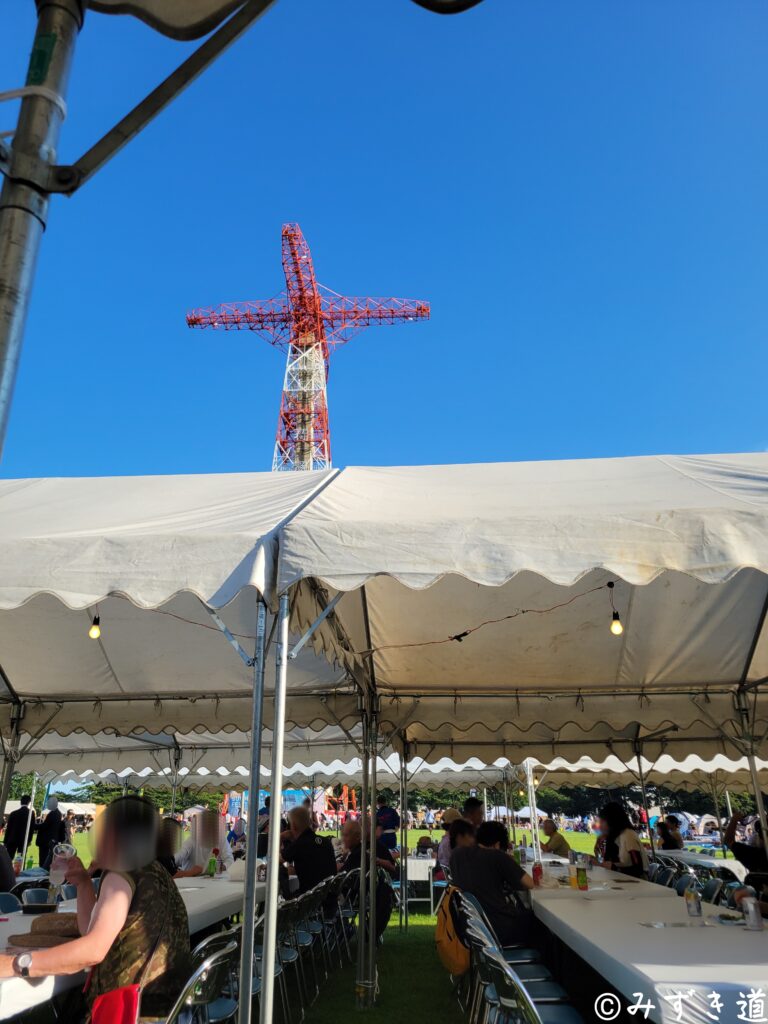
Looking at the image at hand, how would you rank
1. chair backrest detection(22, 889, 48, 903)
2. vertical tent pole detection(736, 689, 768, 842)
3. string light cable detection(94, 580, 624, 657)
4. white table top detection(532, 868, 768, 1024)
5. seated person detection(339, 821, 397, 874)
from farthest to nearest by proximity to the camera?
seated person detection(339, 821, 397, 874)
vertical tent pole detection(736, 689, 768, 842)
chair backrest detection(22, 889, 48, 903)
string light cable detection(94, 580, 624, 657)
white table top detection(532, 868, 768, 1024)

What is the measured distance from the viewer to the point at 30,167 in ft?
5.05

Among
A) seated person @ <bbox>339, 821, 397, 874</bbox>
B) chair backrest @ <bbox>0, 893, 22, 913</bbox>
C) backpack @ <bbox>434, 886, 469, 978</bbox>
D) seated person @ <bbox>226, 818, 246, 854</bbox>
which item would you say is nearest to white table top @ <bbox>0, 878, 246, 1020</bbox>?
chair backrest @ <bbox>0, 893, 22, 913</bbox>

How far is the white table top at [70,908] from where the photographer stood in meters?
2.47

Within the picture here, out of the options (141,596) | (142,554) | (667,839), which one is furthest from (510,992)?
(667,839)

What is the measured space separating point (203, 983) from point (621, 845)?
618 centimetres

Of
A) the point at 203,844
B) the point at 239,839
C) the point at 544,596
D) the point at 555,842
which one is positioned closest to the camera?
the point at 544,596

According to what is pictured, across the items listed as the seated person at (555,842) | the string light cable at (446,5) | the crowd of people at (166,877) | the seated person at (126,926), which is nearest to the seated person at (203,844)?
the crowd of people at (166,877)

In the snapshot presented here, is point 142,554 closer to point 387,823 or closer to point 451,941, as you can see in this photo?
point 451,941

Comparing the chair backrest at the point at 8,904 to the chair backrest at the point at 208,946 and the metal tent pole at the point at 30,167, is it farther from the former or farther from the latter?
the metal tent pole at the point at 30,167

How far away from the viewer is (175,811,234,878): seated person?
7.91 meters

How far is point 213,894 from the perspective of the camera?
5754 millimetres

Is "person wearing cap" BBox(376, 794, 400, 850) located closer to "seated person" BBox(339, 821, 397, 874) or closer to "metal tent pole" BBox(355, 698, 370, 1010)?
"seated person" BBox(339, 821, 397, 874)

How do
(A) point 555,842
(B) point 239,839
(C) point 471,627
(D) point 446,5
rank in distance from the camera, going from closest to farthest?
(D) point 446,5
(C) point 471,627
(A) point 555,842
(B) point 239,839

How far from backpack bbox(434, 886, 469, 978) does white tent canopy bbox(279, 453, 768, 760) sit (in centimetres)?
182
